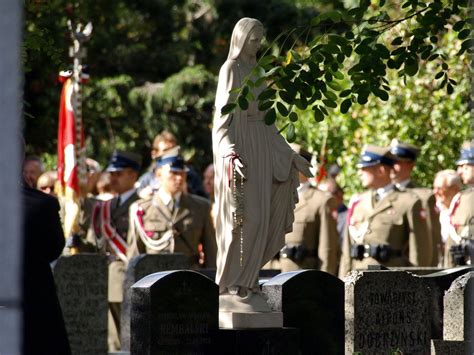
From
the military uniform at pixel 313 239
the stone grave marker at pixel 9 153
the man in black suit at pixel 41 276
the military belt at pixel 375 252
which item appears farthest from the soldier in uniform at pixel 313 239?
the stone grave marker at pixel 9 153

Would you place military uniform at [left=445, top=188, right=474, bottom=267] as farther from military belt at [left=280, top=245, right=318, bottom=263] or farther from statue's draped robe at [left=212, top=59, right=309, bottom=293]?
statue's draped robe at [left=212, top=59, right=309, bottom=293]

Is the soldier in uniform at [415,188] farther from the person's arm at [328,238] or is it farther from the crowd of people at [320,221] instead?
the person's arm at [328,238]

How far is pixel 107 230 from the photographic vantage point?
18.9 meters

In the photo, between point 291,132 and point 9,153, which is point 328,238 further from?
point 9,153

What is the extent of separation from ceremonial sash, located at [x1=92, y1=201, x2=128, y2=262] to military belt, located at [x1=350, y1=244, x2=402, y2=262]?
2971 mm

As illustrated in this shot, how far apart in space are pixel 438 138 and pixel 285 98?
548 inches

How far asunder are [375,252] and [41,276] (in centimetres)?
815

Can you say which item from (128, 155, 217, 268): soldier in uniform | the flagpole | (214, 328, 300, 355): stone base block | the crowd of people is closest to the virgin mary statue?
A: (214, 328, 300, 355): stone base block

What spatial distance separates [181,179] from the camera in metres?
18.4

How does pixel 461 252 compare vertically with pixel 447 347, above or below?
above

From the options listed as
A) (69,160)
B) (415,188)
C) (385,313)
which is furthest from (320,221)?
(385,313)

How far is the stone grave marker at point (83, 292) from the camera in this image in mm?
16484

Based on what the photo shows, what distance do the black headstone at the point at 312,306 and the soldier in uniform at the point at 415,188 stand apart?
165 inches

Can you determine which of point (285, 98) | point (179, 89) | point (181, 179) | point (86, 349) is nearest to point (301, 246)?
point (181, 179)
